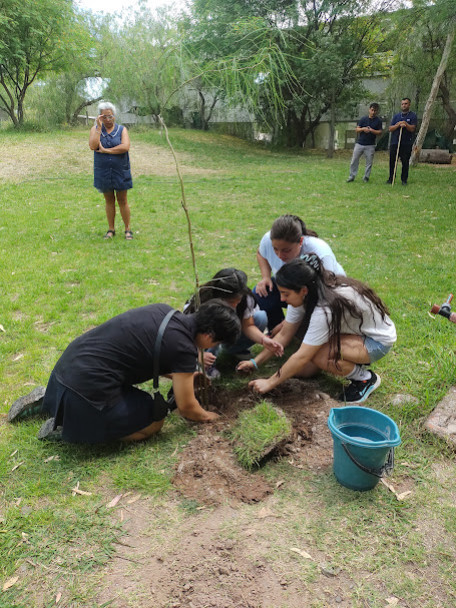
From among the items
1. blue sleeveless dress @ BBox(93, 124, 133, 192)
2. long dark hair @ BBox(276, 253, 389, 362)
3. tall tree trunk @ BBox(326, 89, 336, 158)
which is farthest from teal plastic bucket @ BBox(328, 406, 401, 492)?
tall tree trunk @ BBox(326, 89, 336, 158)

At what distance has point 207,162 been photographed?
14.5 metres

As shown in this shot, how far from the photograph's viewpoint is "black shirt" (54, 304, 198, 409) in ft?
7.42

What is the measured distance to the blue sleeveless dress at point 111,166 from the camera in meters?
5.71

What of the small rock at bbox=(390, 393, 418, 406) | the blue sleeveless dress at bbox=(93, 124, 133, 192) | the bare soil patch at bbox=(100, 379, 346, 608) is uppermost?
the blue sleeveless dress at bbox=(93, 124, 133, 192)

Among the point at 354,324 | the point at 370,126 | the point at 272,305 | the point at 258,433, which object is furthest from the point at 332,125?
the point at 258,433

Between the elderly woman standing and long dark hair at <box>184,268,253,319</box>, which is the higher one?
the elderly woman standing

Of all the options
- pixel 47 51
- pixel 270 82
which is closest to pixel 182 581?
pixel 270 82

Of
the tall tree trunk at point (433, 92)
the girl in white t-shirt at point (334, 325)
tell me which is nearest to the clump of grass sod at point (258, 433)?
the girl in white t-shirt at point (334, 325)

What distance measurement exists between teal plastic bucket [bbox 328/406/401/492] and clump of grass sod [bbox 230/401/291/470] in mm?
315

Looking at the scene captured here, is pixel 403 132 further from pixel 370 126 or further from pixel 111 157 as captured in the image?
pixel 111 157

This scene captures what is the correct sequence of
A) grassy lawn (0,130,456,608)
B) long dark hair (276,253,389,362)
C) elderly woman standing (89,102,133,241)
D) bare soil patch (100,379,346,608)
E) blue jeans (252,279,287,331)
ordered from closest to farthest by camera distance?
bare soil patch (100,379,346,608) < grassy lawn (0,130,456,608) < long dark hair (276,253,389,362) < blue jeans (252,279,287,331) < elderly woman standing (89,102,133,241)

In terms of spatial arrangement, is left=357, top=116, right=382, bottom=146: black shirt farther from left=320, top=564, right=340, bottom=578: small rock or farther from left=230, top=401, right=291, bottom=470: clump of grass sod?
left=320, top=564, right=340, bottom=578: small rock

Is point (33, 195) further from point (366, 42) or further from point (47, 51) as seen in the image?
point (366, 42)

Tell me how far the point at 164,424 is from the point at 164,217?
5.39 meters
